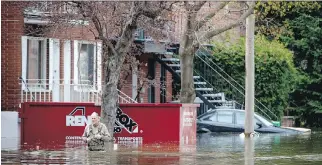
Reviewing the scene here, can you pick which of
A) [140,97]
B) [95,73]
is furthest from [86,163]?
[140,97]

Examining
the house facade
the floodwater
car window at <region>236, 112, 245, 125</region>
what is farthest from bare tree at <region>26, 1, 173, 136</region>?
car window at <region>236, 112, 245, 125</region>

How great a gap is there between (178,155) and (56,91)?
511 inches

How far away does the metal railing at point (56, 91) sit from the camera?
34250 mm

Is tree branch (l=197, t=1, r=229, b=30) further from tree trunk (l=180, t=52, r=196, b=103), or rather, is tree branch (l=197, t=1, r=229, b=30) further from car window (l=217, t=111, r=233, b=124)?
car window (l=217, t=111, r=233, b=124)

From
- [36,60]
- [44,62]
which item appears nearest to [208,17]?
[44,62]

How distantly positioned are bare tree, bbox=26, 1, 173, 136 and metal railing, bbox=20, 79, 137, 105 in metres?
3.93

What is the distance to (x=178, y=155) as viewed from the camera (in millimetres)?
23078

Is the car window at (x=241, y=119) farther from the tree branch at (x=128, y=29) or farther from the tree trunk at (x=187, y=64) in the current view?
the tree branch at (x=128, y=29)

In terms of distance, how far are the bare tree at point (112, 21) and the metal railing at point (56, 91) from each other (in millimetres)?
3933

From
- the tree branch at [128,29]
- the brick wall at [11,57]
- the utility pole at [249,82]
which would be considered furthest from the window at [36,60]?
the utility pole at [249,82]

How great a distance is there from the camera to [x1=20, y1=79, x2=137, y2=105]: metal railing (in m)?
34.2

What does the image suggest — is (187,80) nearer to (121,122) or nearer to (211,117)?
(211,117)

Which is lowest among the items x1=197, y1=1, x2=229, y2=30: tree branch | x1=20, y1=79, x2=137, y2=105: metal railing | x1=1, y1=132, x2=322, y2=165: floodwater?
x1=1, y1=132, x2=322, y2=165: floodwater

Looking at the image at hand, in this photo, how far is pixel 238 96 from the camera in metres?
46.1
